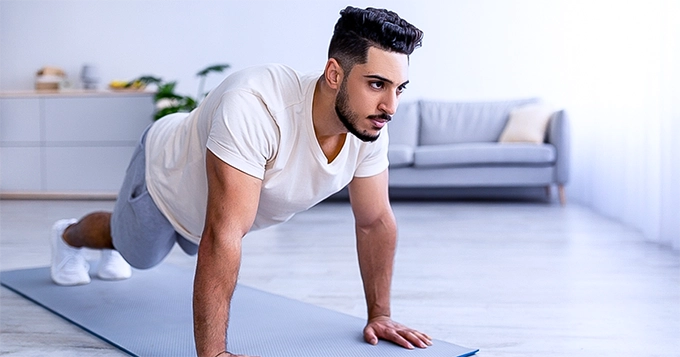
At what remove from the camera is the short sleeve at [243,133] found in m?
1.51

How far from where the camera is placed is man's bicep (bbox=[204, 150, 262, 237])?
1.49 m

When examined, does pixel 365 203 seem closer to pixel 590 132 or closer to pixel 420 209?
pixel 420 209

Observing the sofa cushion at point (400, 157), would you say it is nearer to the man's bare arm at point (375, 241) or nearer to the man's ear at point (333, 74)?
the man's bare arm at point (375, 241)

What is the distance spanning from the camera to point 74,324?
6.68ft

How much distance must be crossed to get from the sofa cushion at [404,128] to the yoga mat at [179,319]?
319 cm

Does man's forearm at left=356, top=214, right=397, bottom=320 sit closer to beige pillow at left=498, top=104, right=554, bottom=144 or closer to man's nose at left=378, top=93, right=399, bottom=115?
man's nose at left=378, top=93, right=399, bottom=115

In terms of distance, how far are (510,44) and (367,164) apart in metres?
4.22

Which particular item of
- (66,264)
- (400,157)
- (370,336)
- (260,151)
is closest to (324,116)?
(260,151)

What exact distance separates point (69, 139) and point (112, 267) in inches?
142

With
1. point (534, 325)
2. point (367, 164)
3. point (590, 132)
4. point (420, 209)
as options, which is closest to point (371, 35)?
point (367, 164)

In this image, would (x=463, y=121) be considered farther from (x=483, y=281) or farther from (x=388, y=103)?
A: (x=388, y=103)

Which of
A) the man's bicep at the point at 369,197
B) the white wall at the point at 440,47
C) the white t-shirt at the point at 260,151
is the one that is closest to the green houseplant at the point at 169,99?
the white wall at the point at 440,47

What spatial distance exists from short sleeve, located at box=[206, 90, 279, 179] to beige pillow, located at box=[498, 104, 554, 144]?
385 cm

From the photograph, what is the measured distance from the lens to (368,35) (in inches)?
60.1
